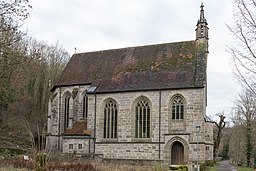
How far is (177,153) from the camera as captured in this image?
33.9 metres

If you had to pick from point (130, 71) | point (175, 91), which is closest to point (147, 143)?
point (175, 91)

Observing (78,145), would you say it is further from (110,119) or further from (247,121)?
(247,121)

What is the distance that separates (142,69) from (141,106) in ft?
12.9

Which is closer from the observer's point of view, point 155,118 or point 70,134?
point 155,118

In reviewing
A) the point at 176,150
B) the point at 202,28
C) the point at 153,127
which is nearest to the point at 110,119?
the point at 153,127

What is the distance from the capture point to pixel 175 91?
34375mm

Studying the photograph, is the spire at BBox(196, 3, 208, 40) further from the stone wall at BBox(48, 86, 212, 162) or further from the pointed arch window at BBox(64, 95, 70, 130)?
the pointed arch window at BBox(64, 95, 70, 130)

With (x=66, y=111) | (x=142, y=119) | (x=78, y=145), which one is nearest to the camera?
(x=142, y=119)

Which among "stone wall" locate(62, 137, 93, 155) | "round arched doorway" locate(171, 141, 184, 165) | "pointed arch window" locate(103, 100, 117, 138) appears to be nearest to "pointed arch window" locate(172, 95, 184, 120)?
"round arched doorway" locate(171, 141, 184, 165)

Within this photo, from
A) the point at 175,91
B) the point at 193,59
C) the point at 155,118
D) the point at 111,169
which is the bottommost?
the point at 111,169

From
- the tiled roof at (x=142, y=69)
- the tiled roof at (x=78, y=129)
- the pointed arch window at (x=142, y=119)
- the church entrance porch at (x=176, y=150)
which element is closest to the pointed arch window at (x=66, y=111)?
the tiled roof at (x=142, y=69)

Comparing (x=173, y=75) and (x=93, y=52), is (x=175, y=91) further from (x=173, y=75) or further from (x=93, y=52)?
(x=93, y=52)

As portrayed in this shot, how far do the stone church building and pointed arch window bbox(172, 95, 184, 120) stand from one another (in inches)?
3.5

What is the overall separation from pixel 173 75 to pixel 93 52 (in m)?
12.6
